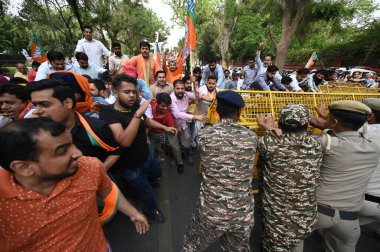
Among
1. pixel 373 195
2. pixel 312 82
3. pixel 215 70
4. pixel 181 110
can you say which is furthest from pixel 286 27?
pixel 373 195

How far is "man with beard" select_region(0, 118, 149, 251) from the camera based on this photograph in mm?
977

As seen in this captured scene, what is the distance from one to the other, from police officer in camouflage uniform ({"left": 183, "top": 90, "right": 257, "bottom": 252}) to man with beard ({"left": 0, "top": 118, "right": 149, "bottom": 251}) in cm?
96

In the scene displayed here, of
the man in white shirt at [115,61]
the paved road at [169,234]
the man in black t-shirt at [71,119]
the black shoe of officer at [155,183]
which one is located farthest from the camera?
the man in white shirt at [115,61]

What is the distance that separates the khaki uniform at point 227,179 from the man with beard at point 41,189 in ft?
3.14

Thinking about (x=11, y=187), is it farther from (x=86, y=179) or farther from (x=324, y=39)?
(x=324, y=39)

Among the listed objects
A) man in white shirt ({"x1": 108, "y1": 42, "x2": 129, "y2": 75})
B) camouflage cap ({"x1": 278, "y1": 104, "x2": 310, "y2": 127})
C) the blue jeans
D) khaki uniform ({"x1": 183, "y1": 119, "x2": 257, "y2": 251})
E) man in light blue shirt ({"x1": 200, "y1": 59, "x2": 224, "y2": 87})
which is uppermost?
man in white shirt ({"x1": 108, "y1": 42, "x2": 129, "y2": 75})

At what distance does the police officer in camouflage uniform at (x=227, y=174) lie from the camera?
1.69 metres

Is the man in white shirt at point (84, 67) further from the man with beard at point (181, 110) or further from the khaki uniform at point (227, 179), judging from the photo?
the khaki uniform at point (227, 179)

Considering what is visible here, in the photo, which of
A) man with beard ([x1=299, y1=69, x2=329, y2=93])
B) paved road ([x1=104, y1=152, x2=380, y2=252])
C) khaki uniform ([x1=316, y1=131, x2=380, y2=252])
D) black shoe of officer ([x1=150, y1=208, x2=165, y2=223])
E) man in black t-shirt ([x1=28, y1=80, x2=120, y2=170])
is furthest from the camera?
man with beard ([x1=299, y1=69, x2=329, y2=93])

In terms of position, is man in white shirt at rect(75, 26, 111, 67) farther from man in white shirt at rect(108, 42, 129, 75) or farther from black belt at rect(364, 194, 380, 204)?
black belt at rect(364, 194, 380, 204)

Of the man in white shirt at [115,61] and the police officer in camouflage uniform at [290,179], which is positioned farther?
the man in white shirt at [115,61]

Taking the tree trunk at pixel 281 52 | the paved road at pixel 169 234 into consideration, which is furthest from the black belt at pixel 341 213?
the tree trunk at pixel 281 52

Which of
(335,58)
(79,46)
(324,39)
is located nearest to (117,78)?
(79,46)

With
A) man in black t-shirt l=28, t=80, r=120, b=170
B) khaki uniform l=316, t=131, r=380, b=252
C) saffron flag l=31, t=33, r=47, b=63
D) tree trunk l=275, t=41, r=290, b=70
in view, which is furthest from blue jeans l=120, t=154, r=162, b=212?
tree trunk l=275, t=41, r=290, b=70
